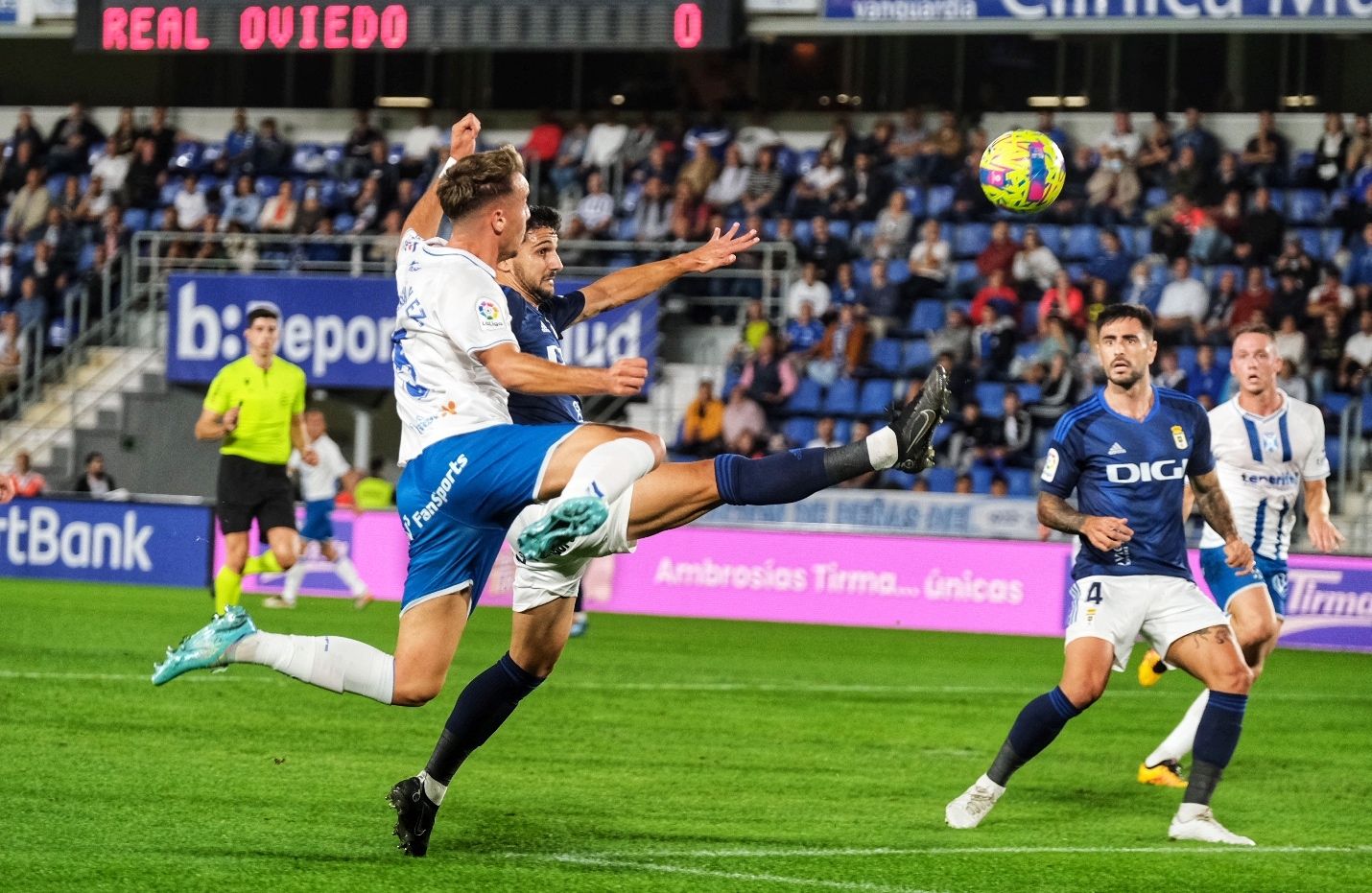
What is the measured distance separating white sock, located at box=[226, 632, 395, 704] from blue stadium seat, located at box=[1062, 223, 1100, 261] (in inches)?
660

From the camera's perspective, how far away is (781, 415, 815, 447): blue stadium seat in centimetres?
2131

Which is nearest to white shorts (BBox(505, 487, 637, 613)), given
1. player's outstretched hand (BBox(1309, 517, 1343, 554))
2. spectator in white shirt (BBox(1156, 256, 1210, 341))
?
player's outstretched hand (BBox(1309, 517, 1343, 554))

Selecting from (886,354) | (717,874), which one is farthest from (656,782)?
(886,354)

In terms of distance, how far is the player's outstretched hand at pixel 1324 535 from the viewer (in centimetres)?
913

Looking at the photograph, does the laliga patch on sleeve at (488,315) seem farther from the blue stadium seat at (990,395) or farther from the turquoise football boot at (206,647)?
the blue stadium seat at (990,395)

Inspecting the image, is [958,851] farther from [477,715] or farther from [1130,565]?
[477,715]

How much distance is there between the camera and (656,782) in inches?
344

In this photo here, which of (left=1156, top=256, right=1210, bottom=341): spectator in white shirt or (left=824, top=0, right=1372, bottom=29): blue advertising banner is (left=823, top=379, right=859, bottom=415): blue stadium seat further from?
(left=824, top=0, right=1372, bottom=29): blue advertising banner

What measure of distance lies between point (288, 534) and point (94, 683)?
2.61 meters

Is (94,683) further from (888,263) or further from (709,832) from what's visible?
(888,263)

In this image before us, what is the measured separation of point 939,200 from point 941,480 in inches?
160

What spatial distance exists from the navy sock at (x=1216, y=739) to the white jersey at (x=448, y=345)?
324cm

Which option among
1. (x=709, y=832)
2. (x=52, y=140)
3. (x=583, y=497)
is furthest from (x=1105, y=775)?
(x=52, y=140)

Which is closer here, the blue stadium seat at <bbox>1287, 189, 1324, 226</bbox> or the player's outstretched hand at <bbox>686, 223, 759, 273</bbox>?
the player's outstretched hand at <bbox>686, 223, 759, 273</bbox>
